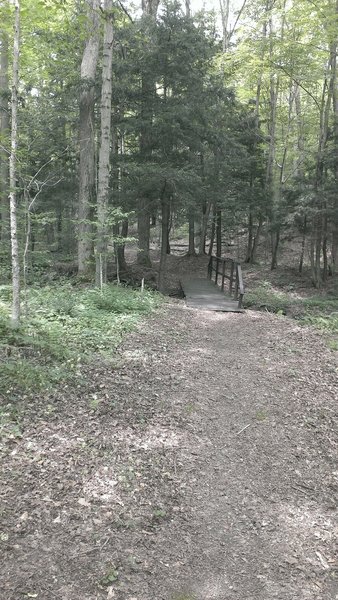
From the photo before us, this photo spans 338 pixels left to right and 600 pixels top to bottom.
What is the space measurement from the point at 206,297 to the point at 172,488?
30.0 ft

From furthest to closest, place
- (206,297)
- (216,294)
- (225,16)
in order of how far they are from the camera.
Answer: (225,16)
(216,294)
(206,297)

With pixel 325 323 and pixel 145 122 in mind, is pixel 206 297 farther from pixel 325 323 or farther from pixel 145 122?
pixel 145 122

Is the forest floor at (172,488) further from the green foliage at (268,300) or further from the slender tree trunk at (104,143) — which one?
the green foliage at (268,300)

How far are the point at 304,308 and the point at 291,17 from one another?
10.3 meters

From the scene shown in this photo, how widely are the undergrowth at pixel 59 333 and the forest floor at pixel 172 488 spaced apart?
1.02ft

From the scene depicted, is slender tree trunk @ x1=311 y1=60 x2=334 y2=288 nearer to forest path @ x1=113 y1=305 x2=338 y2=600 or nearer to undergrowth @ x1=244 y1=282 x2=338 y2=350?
undergrowth @ x1=244 y1=282 x2=338 y2=350

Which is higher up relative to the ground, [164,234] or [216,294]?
[164,234]

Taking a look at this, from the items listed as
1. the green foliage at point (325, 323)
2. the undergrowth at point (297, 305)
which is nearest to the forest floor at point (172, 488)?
the green foliage at point (325, 323)

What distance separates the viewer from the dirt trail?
2898 mm

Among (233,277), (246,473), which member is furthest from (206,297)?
(246,473)

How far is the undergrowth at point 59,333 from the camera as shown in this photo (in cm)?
501

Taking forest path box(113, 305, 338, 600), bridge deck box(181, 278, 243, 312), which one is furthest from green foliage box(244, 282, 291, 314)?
forest path box(113, 305, 338, 600)

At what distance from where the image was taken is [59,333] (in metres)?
6.46

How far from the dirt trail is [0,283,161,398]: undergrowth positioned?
0.39 metres
